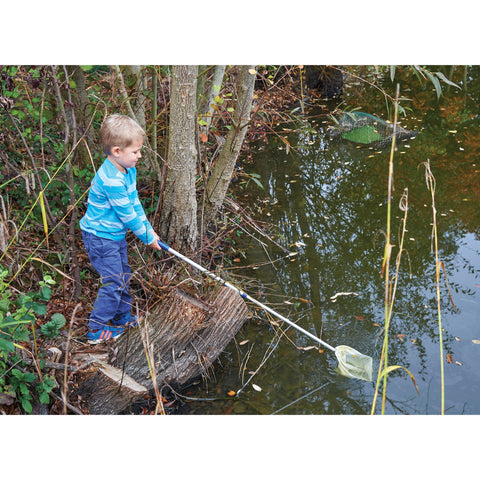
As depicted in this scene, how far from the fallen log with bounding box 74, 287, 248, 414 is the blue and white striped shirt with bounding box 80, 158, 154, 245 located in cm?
54

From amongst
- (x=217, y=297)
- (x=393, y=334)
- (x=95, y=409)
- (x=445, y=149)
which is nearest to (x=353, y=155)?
(x=445, y=149)

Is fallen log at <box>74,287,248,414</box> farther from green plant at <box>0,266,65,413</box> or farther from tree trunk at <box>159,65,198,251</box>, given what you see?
tree trunk at <box>159,65,198,251</box>

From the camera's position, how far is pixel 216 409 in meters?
3.00

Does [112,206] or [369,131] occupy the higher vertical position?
[369,131]

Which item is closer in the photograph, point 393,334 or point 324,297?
point 393,334

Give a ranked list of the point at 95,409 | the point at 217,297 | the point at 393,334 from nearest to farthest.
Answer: the point at 95,409, the point at 217,297, the point at 393,334

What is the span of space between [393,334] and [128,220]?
2093mm

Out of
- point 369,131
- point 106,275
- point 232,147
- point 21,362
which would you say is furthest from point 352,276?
point 369,131

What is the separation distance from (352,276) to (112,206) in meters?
2.20

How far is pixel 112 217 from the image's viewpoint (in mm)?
3041

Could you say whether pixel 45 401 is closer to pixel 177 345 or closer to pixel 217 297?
pixel 177 345

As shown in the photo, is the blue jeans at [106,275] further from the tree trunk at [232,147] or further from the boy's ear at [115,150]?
the tree trunk at [232,147]

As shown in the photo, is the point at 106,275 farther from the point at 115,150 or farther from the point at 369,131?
the point at 369,131

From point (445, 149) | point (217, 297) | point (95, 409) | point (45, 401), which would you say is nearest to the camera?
point (45, 401)
